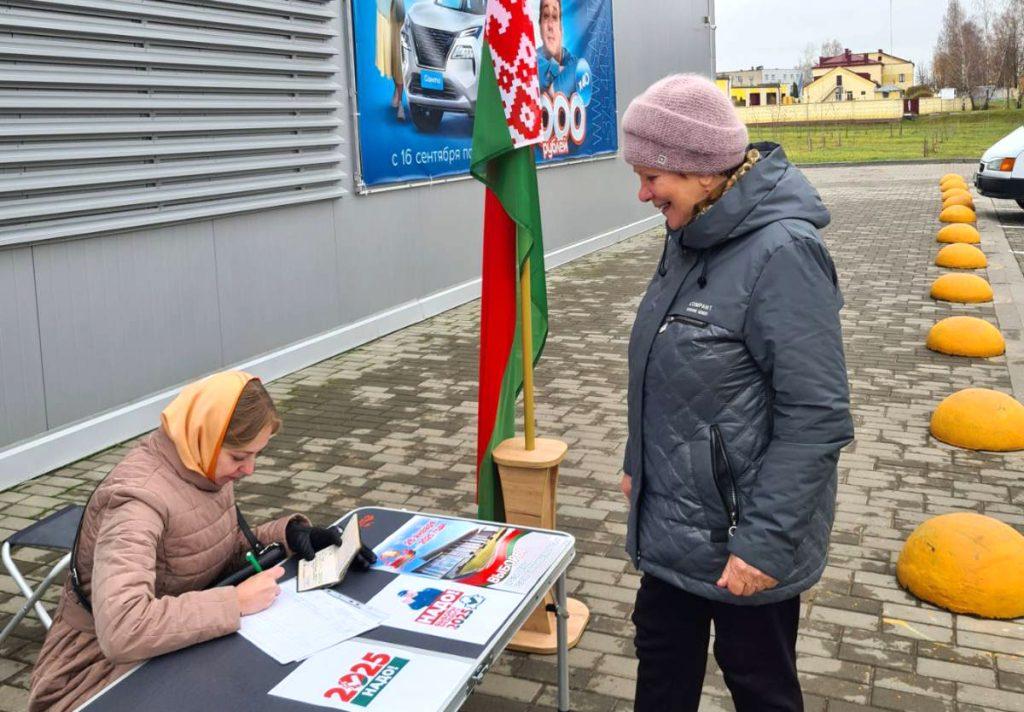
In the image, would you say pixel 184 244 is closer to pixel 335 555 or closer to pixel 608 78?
pixel 335 555

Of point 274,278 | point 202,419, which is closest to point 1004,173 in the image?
point 274,278

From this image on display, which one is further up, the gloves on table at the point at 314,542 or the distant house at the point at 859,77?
the distant house at the point at 859,77

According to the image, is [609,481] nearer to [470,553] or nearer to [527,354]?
[527,354]

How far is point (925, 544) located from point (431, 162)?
7.31 m

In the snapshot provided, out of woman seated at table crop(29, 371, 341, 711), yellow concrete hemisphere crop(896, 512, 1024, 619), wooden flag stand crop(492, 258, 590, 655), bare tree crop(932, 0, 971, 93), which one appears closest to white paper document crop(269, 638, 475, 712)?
woman seated at table crop(29, 371, 341, 711)

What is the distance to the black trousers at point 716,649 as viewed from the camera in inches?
106

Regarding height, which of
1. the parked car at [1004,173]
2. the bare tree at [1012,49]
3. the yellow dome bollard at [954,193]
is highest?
the bare tree at [1012,49]

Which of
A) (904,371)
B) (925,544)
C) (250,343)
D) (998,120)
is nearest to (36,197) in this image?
(250,343)

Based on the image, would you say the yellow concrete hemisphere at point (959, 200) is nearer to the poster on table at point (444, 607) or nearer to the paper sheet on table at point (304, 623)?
the poster on table at point (444, 607)

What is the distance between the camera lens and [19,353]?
6301 millimetres

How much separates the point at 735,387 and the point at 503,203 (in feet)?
5.68

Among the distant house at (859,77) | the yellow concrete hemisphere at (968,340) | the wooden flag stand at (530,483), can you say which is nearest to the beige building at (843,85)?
the distant house at (859,77)

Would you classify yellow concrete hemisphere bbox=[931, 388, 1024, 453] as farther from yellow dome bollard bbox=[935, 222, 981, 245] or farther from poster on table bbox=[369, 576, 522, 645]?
yellow dome bollard bbox=[935, 222, 981, 245]

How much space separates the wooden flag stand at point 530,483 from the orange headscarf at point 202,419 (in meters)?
1.47
